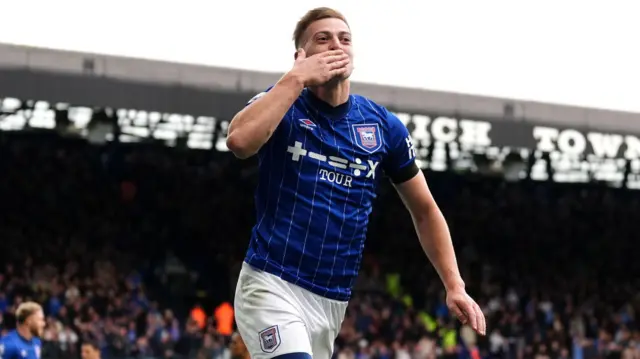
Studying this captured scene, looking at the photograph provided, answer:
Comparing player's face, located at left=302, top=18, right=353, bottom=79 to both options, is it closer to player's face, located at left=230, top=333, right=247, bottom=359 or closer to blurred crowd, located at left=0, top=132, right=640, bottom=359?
player's face, located at left=230, top=333, right=247, bottom=359

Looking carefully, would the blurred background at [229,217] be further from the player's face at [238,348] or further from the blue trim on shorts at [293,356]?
the blue trim on shorts at [293,356]

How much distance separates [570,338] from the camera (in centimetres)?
2388

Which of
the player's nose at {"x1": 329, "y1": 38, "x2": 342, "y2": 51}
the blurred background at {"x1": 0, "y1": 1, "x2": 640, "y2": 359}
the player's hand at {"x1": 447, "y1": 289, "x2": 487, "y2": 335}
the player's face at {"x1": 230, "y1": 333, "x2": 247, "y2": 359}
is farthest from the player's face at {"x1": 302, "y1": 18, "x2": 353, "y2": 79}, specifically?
the blurred background at {"x1": 0, "y1": 1, "x2": 640, "y2": 359}

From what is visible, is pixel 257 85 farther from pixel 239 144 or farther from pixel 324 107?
pixel 239 144

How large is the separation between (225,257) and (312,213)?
74.2ft

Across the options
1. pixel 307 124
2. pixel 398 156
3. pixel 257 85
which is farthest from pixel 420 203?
pixel 257 85

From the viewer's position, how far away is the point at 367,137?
4.08 meters

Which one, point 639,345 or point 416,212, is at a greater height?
point 416,212

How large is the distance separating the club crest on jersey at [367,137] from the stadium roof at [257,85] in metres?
16.4

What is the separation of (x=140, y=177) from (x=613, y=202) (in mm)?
13580

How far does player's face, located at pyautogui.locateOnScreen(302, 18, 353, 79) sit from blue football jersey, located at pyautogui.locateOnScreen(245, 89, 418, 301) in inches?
8.6

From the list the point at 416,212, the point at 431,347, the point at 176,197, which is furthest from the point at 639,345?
the point at 416,212

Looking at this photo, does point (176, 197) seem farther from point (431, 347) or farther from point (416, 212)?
point (416, 212)

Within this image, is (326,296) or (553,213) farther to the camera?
(553,213)
